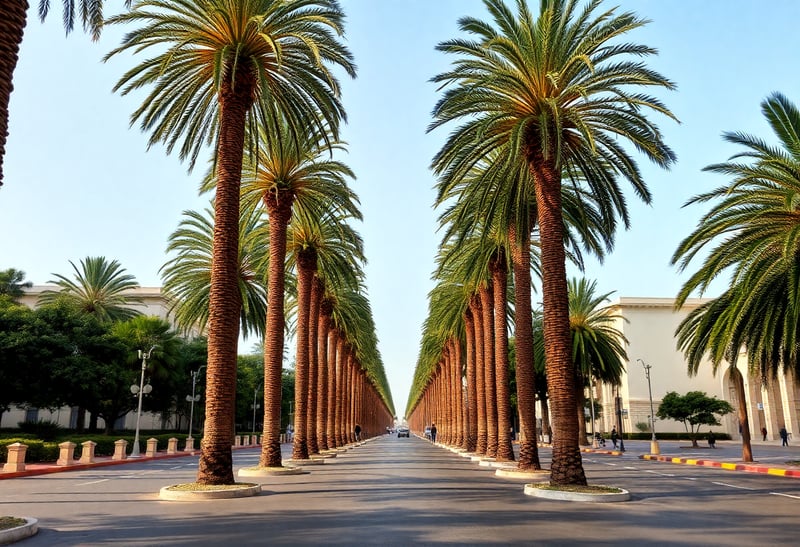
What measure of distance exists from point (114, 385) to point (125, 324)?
9.41 m

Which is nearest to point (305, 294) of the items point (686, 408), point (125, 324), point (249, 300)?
point (249, 300)

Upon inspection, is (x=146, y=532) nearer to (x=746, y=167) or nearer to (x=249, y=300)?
(x=746, y=167)

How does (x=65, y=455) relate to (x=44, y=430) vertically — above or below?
below

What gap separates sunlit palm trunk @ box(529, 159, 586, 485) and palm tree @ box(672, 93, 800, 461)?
8548 millimetres

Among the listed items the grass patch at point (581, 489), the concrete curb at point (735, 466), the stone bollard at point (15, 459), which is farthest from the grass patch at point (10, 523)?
the concrete curb at point (735, 466)

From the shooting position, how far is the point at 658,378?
9081cm

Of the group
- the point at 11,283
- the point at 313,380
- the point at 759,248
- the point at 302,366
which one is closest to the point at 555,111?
the point at 759,248

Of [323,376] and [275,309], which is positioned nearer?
[275,309]

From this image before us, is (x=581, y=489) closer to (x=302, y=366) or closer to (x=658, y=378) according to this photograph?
(x=302, y=366)

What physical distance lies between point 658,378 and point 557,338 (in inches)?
3153

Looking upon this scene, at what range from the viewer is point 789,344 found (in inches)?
947

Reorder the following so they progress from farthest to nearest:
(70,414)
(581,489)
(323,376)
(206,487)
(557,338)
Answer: (70,414) < (323,376) < (557,338) < (581,489) < (206,487)

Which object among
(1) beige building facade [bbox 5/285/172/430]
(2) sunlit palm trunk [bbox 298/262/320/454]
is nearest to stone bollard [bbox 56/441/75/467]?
(2) sunlit palm trunk [bbox 298/262/320/454]

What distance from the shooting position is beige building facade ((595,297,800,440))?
8325 centimetres
